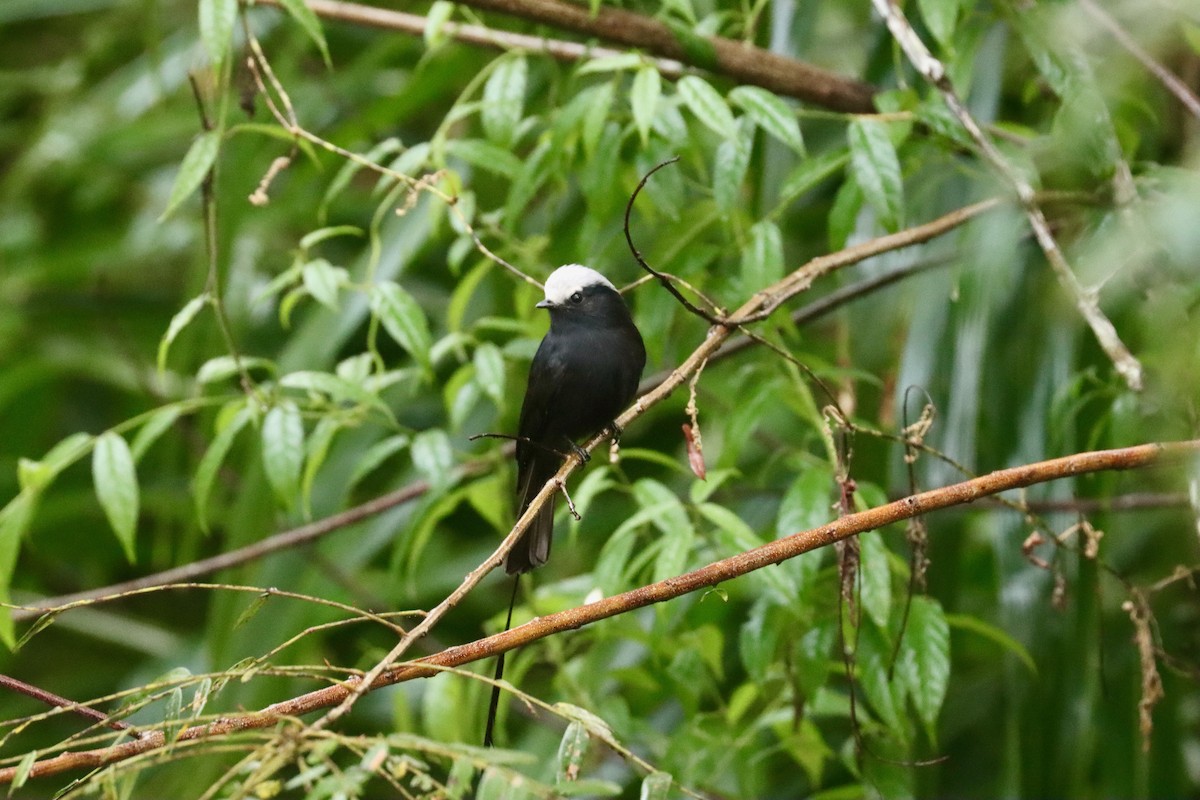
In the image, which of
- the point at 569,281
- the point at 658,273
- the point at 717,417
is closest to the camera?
the point at 658,273

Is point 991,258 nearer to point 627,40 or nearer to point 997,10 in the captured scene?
point 997,10

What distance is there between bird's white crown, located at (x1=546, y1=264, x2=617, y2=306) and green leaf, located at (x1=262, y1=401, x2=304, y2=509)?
0.60 meters

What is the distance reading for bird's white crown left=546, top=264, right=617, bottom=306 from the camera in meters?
2.67

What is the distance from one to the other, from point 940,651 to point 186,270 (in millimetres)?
4003

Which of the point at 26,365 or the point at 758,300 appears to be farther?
the point at 26,365

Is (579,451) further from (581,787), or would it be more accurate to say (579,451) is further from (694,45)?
(581,787)

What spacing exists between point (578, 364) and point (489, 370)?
345 millimetres

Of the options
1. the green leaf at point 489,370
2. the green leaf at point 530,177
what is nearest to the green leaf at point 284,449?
the green leaf at point 489,370

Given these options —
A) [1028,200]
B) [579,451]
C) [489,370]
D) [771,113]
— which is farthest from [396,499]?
[1028,200]

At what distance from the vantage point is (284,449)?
2301mm

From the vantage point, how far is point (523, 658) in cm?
261

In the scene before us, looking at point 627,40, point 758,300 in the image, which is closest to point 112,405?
point 627,40

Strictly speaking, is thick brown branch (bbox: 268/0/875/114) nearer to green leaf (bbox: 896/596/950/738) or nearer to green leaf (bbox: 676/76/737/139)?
green leaf (bbox: 676/76/737/139)

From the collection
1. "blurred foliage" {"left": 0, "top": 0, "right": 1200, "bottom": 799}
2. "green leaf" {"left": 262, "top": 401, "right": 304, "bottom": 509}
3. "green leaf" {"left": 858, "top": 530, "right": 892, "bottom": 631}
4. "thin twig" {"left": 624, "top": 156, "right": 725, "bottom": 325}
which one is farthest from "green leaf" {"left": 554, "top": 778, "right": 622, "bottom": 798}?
"green leaf" {"left": 262, "top": 401, "right": 304, "bottom": 509}
